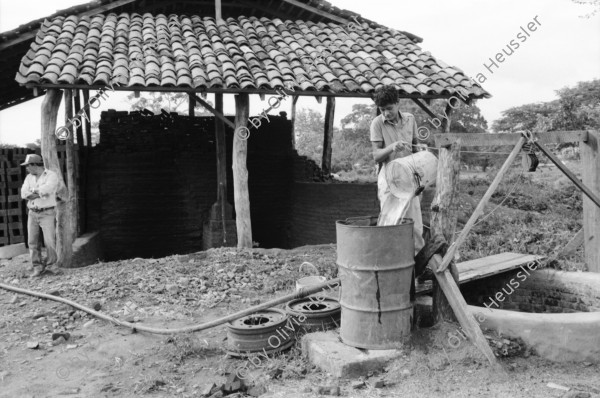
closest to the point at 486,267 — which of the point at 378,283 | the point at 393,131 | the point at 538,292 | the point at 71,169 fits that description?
the point at 538,292

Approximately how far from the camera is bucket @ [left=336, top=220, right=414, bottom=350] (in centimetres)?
418

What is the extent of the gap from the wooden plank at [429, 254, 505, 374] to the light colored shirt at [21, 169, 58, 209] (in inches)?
224

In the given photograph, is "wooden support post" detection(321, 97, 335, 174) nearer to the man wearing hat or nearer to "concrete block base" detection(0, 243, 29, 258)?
the man wearing hat

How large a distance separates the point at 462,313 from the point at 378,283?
72 centimetres

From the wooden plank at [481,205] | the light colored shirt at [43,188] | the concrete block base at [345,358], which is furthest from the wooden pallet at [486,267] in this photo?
the light colored shirt at [43,188]

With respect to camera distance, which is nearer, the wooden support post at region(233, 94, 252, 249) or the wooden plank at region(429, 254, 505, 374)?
the wooden plank at region(429, 254, 505, 374)

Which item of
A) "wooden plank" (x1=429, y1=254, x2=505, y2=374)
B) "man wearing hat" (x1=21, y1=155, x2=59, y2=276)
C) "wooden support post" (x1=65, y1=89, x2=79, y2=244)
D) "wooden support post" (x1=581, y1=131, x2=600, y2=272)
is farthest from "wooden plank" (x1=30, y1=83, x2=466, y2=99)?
"wooden plank" (x1=429, y1=254, x2=505, y2=374)

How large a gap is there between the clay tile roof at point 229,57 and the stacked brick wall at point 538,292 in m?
3.72

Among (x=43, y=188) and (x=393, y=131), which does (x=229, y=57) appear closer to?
(x=43, y=188)

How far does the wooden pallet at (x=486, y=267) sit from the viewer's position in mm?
5205

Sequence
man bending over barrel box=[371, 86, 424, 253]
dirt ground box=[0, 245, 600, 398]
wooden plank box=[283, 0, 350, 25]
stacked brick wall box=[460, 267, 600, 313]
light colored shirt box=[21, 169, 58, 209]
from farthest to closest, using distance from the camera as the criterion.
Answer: wooden plank box=[283, 0, 350, 25] → light colored shirt box=[21, 169, 58, 209] → stacked brick wall box=[460, 267, 600, 313] → man bending over barrel box=[371, 86, 424, 253] → dirt ground box=[0, 245, 600, 398]

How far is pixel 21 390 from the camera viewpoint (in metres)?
4.29

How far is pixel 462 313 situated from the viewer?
13.8 feet

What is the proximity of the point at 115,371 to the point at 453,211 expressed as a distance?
3.27 m
